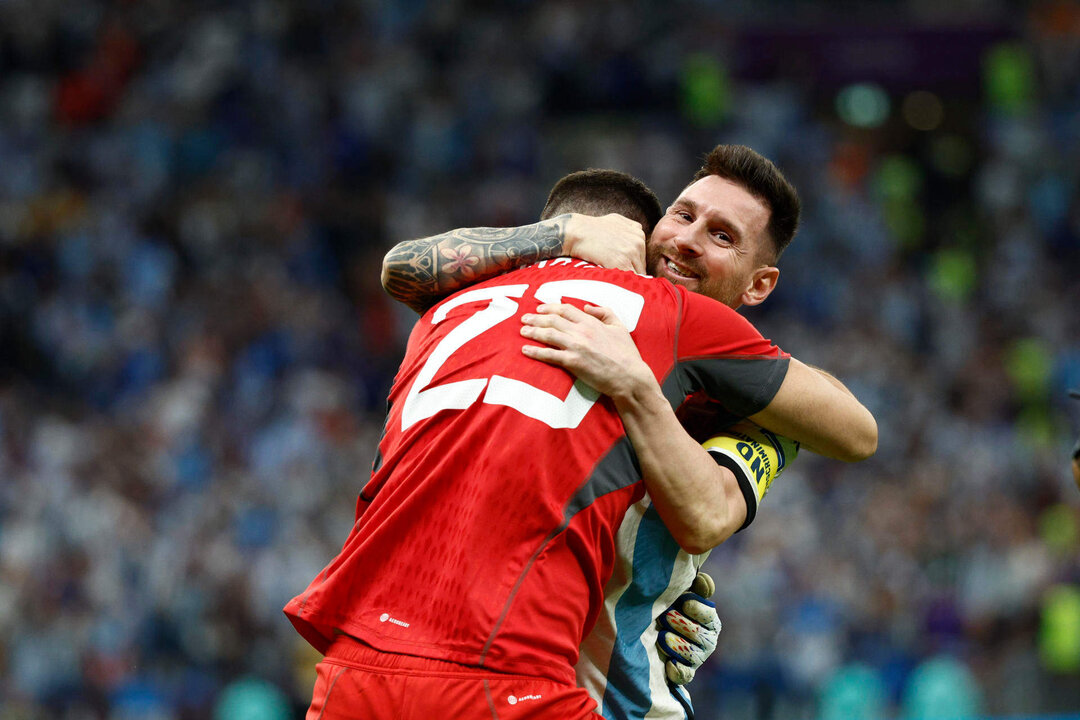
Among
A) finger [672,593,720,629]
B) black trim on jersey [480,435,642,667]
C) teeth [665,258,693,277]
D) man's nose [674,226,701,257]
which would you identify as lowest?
finger [672,593,720,629]

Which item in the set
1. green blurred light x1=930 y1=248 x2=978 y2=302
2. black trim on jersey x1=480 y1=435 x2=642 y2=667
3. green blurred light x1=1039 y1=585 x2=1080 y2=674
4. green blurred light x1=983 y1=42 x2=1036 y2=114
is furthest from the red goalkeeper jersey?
green blurred light x1=983 y1=42 x2=1036 y2=114

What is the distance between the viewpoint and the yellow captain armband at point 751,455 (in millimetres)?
3301

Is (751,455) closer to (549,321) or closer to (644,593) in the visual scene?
(644,593)

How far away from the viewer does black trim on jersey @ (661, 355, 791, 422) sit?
3.21 metres

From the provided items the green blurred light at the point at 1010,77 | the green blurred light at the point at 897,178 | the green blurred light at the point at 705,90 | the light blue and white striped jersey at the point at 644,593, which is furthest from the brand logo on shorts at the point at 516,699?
the green blurred light at the point at 1010,77

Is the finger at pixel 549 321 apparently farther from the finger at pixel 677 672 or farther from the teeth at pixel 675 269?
the finger at pixel 677 672

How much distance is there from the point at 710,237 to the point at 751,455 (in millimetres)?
769

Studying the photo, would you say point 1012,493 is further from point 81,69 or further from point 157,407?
point 81,69

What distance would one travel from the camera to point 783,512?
462 inches

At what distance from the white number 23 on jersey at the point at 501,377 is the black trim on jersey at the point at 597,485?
127 mm

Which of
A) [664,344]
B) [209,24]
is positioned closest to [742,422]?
[664,344]

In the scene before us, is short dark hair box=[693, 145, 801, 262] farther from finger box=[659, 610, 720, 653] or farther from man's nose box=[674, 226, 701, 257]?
finger box=[659, 610, 720, 653]

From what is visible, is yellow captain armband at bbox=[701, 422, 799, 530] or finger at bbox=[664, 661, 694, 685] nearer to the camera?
yellow captain armband at bbox=[701, 422, 799, 530]

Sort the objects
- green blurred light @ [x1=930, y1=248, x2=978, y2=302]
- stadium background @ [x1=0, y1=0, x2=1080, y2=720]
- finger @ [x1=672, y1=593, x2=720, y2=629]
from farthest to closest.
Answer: green blurred light @ [x1=930, y1=248, x2=978, y2=302] → stadium background @ [x1=0, y1=0, x2=1080, y2=720] → finger @ [x1=672, y1=593, x2=720, y2=629]
